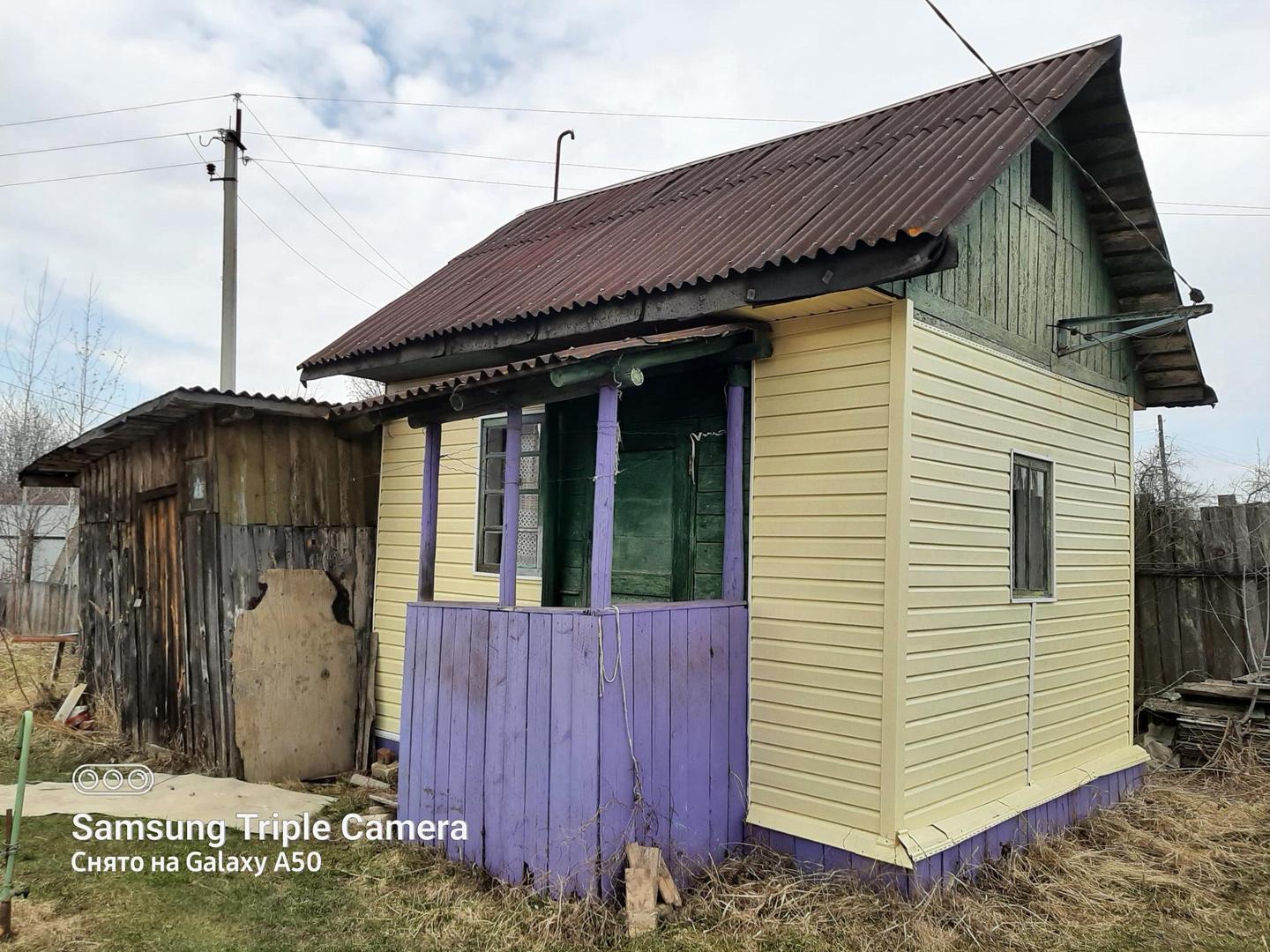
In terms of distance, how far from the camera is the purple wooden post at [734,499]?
5.42 meters

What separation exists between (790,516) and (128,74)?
482 inches

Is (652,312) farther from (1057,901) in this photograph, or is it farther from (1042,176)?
(1057,901)

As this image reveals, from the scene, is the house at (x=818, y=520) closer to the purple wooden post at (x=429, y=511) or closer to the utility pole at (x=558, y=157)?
the purple wooden post at (x=429, y=511)

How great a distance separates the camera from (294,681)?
24.2 feet

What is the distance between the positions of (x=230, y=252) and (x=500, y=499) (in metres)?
7.46

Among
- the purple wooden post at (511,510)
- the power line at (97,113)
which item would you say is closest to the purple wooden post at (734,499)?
the purple wooden post at (511,510)

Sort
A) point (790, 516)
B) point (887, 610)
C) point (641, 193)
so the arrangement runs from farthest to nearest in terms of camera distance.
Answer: point (641, 193) → point (790, 516) → point (887, 610)

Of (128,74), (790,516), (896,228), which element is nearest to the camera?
(896,228)

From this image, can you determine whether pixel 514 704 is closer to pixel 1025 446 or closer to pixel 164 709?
pixel 1025 446

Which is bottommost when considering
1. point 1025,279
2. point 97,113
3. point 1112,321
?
point 1112,321

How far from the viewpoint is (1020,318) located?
19.9 feet

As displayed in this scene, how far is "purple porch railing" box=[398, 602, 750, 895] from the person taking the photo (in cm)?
462

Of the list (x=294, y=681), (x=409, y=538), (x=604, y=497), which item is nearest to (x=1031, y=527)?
(x=604, y=497)

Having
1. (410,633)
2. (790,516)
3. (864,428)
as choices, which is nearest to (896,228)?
(864,428)
